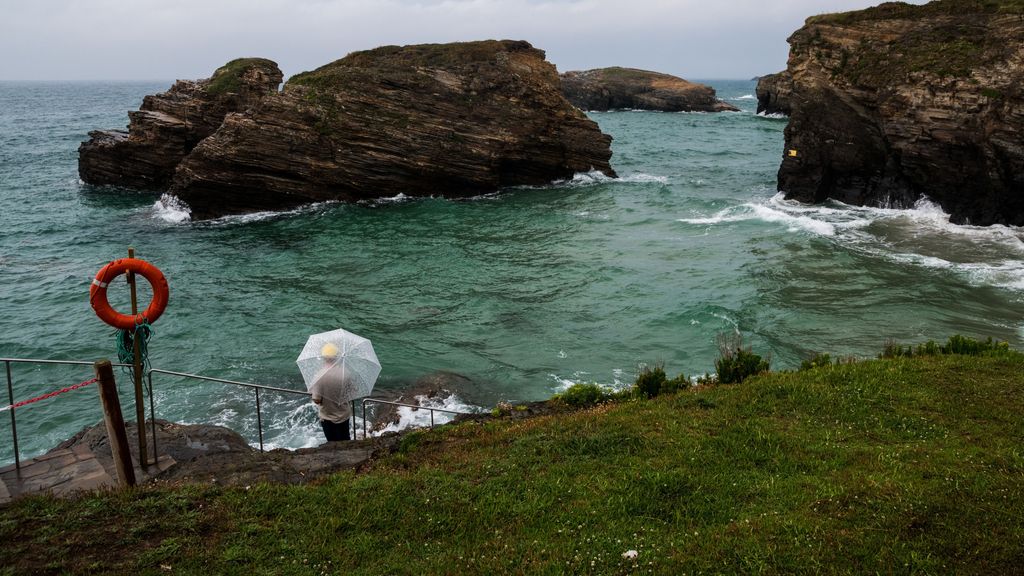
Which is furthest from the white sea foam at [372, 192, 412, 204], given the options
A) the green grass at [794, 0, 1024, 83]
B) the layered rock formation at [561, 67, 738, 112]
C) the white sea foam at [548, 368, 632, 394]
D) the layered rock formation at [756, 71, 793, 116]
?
the layered rock formation at [561, 67, 738, 112]

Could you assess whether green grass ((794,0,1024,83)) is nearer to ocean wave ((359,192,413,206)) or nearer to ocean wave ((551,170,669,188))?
ocean wave ((551,170,669,188))

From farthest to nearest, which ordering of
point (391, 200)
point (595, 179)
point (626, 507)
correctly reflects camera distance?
1. point (595, 179)
2. point (391, 200)
3. point (626, 507)

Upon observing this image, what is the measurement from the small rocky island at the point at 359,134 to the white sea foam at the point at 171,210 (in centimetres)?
56

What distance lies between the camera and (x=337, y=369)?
522 inches

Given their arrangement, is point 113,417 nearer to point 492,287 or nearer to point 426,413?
point 426,413

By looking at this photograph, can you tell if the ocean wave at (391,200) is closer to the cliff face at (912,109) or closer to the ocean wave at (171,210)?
the ocean wave at (171,210)

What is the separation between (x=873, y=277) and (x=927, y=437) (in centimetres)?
1733

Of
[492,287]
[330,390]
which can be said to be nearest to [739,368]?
[330,390]

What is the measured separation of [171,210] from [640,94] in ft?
300

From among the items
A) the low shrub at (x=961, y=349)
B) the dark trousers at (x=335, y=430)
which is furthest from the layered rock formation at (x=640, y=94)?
the dark trousers at (x=335, y=430)

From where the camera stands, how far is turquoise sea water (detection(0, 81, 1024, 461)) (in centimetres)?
1975

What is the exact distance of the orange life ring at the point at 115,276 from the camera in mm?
10094

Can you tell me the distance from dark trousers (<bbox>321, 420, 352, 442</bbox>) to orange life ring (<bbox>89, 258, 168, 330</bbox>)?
419 cm

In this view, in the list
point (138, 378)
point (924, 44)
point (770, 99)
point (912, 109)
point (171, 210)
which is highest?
point (770, 99)
